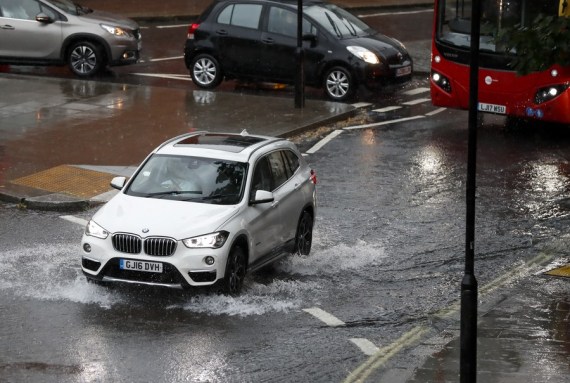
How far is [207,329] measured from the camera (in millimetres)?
11766

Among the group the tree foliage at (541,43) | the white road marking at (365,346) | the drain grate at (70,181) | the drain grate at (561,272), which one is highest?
the tree foliage at (541,43)

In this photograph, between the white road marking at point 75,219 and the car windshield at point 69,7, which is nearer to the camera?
the white road marking at point 75,219

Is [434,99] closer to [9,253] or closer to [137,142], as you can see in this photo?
[137,142]

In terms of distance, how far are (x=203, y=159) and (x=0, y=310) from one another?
288 cm

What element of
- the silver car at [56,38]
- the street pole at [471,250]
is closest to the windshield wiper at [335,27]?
the silver car at [56,38]

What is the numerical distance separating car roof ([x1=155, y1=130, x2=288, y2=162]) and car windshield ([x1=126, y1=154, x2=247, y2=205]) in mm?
85

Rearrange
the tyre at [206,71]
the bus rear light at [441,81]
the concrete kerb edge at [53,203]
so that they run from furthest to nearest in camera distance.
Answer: the tyre at [206,71], the bus rear light at [441,81], the concrete kerb edge at [53,203]

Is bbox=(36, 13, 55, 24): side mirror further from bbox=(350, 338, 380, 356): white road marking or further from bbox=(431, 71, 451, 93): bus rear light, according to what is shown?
bbox=(350, 338, 380, 356): white road marking

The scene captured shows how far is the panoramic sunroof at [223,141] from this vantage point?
1402 cm

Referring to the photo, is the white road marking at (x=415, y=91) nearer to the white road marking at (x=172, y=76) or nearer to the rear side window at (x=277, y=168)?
the white road marking at (x=172, y=76)

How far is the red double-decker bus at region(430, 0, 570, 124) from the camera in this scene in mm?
20391

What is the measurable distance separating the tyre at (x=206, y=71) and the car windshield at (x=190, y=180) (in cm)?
1155

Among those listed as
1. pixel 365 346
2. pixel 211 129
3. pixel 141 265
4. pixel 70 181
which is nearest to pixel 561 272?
pixel 365 346

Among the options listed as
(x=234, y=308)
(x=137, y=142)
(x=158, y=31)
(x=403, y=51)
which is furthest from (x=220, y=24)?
(x=234, y=308)
